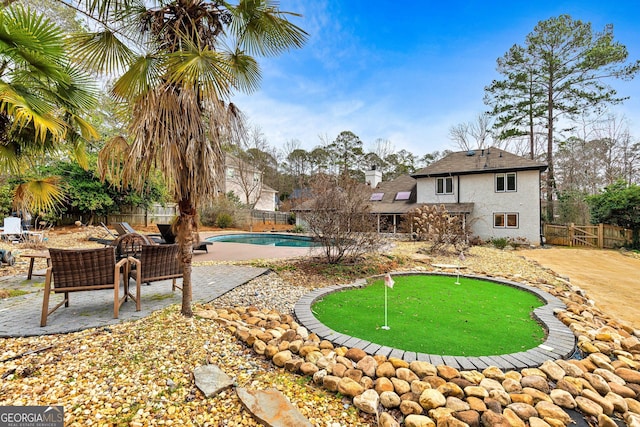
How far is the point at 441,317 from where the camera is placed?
440cm

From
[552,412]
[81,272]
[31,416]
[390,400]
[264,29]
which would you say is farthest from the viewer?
[264,29]

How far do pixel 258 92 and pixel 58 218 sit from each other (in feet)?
64.6

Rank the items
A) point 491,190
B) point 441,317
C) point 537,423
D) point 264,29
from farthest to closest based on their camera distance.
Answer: point 491,190 < point 441,317 < point 264,29 < point 537,423

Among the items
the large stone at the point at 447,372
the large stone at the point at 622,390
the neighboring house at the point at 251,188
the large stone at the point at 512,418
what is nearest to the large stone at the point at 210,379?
the large stone at the point at 447,372

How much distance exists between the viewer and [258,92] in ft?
15.7

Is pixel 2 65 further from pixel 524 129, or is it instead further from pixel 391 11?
pixel 524 129

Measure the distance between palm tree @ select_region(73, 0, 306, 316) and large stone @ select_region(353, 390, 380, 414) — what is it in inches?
104

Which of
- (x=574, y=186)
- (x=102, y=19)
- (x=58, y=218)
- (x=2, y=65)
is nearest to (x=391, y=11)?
(x=102, y=19)

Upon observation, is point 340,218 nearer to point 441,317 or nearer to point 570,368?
point 441,317

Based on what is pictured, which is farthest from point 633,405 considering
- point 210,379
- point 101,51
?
point 101,51

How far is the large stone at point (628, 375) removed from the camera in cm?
291

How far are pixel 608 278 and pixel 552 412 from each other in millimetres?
9036

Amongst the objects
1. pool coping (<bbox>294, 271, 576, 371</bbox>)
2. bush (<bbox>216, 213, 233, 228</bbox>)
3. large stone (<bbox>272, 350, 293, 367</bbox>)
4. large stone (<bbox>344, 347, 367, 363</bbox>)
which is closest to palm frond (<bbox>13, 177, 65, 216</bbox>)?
pool coping (<bbox>294, 271, 576, 371</bbox>)

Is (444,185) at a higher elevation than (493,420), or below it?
higher
